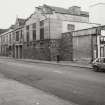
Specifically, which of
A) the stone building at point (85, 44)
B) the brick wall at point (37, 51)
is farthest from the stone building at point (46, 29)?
the stone building at point (85, 44)

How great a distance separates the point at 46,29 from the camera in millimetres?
39594

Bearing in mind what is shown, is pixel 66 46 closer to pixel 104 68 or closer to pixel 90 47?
pixel 90 47

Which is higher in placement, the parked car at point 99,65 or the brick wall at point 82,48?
the brick wall at point 82,48

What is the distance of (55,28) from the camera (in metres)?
38.9

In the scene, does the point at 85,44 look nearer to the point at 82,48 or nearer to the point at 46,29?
the point at 82,48

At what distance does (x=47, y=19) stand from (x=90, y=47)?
12.7 metres

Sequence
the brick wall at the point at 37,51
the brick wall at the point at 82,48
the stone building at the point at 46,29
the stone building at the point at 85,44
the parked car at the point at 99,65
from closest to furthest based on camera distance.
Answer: the parked car at the point at 99,65
the stone building at the point at 85,44
the brick wall at the point at 82,48
the stone building at the point at 46,29
the brick wall at the point at 37,51

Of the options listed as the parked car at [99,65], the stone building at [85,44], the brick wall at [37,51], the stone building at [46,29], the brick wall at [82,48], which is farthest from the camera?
the brick wall at [37,51]

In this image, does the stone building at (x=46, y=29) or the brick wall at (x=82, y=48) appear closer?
the brick wall at (x=82, y=48)

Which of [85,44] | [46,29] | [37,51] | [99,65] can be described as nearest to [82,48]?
[85,44]

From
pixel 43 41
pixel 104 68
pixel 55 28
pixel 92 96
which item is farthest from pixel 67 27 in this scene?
pixel 92 96

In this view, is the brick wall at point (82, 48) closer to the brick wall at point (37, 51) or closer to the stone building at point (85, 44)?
the stone building at point (85, 44)

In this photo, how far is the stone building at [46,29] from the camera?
38.7 meters

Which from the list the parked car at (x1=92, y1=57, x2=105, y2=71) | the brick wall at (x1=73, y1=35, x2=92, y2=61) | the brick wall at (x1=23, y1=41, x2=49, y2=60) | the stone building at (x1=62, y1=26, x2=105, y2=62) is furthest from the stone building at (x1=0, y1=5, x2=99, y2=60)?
the parked car at (x1=92, y1=57, x2=105, y2=71)
